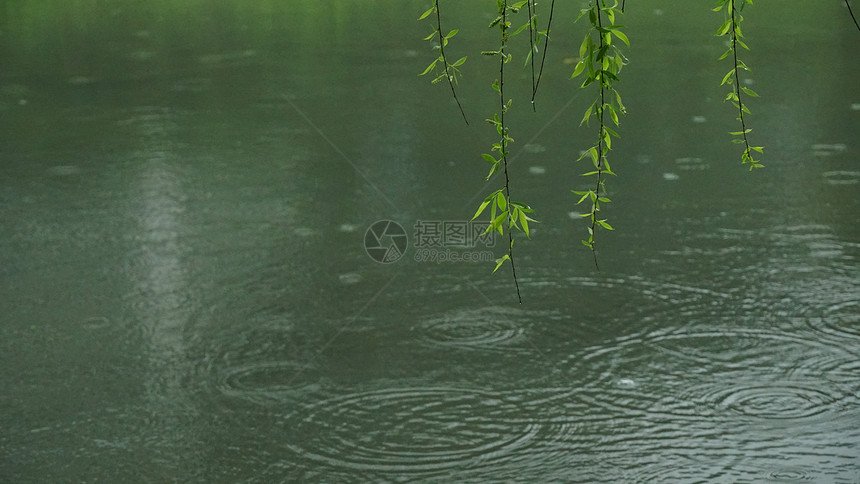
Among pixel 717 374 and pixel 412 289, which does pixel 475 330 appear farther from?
pixel 717 374

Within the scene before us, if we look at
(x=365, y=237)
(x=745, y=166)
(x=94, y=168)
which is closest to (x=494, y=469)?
(x=365, y=237)

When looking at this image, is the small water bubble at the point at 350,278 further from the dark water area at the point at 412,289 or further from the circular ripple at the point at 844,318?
the circular ripple at the point at 844,318

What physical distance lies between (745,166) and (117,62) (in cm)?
468

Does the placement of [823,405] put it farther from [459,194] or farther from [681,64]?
[681,64]

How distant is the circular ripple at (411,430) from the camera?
9.63ft

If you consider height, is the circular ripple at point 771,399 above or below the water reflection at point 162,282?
below

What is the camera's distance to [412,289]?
4086mm

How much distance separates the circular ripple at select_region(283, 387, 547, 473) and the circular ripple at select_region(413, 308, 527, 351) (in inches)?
13.1

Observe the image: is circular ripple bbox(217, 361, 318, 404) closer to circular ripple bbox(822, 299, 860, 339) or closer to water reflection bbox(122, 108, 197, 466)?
water reflection bbox(122, 108, 197, 466)

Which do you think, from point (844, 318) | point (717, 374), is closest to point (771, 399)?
point (717, 374)

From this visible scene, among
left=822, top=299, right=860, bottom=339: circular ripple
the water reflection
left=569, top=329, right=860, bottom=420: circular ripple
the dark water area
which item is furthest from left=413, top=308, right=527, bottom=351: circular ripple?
left=822, top=299, right=860, bottom=339: circular ripple

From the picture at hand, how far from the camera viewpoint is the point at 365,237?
457cm

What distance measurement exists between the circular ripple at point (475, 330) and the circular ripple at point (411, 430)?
33 cm

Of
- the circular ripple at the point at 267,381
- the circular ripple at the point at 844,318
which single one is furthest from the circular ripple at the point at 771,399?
the circular ripple at the point at 267,381
